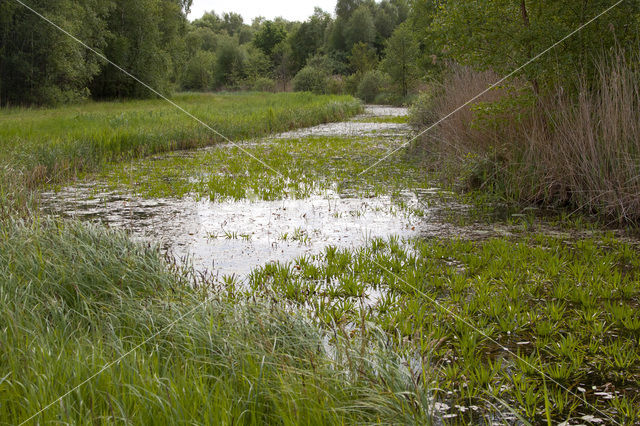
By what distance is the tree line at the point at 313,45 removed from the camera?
27.7 feet

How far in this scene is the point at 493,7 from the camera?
907 centimetres

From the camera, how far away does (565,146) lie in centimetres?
790

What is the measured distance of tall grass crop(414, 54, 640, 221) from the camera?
287 inches

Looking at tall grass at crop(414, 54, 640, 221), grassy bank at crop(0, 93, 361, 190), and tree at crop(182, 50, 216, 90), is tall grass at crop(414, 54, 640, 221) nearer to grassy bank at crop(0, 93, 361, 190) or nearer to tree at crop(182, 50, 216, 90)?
grassy bank at crop(0, 93, 361, 190)

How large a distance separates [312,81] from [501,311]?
45600 millimetres

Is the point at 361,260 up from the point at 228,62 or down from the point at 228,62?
down

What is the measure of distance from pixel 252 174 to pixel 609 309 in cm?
837

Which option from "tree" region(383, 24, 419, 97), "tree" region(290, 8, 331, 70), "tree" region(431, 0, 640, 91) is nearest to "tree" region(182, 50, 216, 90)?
"tree" region(290, 8, 331, 70)

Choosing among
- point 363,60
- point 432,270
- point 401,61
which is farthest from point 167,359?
point 363,60

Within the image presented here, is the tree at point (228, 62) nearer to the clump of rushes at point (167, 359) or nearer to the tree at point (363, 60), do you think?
the tree at point (363, 60)

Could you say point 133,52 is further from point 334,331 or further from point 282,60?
point 334,331

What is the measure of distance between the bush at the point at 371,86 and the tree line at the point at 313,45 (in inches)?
3.7

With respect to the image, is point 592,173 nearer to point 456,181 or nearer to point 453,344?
point 456,181

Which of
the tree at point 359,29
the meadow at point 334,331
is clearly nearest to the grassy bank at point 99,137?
the meadow at point 334,331
